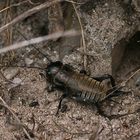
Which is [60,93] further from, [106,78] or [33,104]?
[106,78]

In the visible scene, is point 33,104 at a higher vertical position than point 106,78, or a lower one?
lower

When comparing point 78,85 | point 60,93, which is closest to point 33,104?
point 60,93

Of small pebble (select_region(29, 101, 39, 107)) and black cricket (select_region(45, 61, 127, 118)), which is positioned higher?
black cricket (select_region(45, 61, 127, 118))

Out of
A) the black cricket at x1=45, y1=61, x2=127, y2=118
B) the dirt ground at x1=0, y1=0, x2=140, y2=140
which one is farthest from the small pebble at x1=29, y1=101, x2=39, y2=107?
the black cricket at x1=45, y1=61, x2=127, y2=118

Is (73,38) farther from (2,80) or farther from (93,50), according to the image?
(2,80)

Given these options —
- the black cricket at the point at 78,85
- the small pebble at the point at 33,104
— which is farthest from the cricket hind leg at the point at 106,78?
the small pebble at the point at 33,104

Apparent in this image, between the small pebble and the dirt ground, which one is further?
the small pebble

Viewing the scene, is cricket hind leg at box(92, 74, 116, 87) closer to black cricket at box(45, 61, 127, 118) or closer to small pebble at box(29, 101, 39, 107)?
black cricket at box(45, 61, 127, 118)

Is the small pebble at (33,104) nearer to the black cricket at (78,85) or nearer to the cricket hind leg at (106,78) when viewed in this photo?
the black cricket at (78,85)
